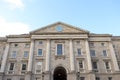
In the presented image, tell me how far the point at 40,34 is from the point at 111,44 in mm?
19438

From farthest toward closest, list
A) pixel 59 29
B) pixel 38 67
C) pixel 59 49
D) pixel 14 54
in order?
pixel 59 29
pixel 14 54
pixel 59 49
pixel 38 67

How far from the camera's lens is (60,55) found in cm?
4088

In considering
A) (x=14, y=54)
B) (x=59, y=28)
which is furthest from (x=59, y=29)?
A: (x=14, y=54)

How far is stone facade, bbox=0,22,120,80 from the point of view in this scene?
128 feet

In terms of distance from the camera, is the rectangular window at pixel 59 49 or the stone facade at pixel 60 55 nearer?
the stone facade at pixel 60 55

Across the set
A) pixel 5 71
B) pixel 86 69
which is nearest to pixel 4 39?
pixel 5 71

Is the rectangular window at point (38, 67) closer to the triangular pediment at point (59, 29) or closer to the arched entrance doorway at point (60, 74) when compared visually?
the arched entrance doorway at point (60, 74)

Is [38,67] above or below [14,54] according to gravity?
below

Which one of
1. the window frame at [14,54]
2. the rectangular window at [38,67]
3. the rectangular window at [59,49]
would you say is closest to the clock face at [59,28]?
the rectangular window at [59,49]

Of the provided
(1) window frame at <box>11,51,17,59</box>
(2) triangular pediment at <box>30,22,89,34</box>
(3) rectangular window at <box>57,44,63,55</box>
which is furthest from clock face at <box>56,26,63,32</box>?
(1) window frame at <box>11,51,17,59</box>

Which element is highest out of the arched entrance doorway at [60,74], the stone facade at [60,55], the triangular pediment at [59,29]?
the triangular pediment at [59,29]

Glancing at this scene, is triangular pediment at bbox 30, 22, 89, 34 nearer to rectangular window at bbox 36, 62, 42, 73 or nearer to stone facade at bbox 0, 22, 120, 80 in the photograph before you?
stone facade at bbox 0, 22, 120, 80

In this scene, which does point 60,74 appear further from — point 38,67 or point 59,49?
point 38,67

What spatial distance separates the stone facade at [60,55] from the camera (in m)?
39.1
